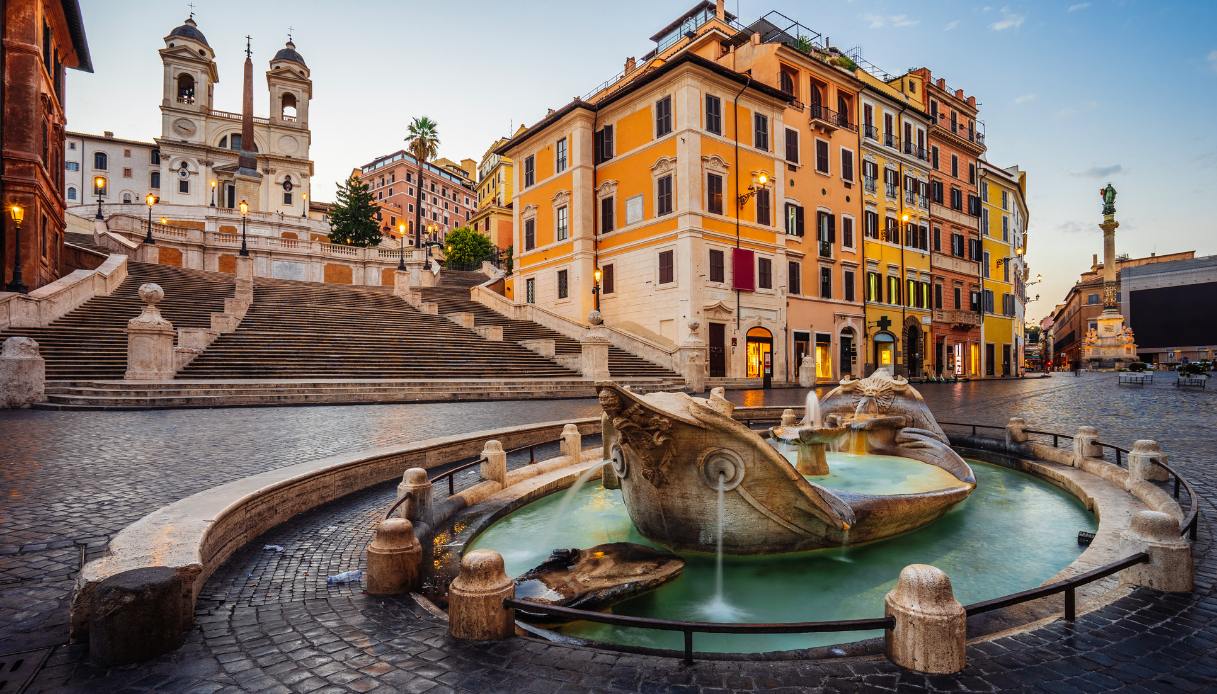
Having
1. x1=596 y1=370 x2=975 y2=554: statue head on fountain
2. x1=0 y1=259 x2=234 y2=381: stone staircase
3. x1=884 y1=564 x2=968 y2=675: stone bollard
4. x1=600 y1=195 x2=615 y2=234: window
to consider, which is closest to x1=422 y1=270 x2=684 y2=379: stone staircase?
x1=600 y1=195 x2=615 y2=234: window

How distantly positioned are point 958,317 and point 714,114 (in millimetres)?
24237

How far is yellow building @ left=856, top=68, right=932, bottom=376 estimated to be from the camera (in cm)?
3406

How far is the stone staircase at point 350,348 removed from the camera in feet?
57.3

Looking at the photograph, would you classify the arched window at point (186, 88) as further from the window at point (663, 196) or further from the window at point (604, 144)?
the window at point (663, 196)

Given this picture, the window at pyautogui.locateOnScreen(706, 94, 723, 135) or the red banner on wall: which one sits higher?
the window at pyautogui.locateOnScreen(706, 94, 723, 135)

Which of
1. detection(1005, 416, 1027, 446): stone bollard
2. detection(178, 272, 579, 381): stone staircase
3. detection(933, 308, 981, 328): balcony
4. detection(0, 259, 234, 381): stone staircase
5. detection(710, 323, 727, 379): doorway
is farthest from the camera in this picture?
detection(933, 308, 981, 328): balcony

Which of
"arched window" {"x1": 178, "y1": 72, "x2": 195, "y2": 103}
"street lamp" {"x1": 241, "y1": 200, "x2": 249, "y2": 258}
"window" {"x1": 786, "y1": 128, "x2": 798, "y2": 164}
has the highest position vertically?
"arched window" {"x1": 178, "y1": 72, "x2": 195, "y2": 103}

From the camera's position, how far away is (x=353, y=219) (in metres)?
50.4

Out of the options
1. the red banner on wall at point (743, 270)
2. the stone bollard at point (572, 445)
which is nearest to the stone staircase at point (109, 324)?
the stone bollard at point (572, 445)

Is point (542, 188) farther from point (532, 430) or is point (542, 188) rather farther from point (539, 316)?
point (532, 430)

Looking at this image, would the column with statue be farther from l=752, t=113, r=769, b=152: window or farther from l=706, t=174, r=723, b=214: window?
l=706, t=174, r=723, b=214: window

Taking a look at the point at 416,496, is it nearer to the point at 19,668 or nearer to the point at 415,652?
the point at 415,652

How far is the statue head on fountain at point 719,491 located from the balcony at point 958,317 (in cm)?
3812

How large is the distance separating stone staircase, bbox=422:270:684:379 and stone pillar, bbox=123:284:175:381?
42.6ft
